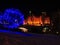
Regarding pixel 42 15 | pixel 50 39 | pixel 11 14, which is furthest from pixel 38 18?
pixel 50 39

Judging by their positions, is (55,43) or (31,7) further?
(31,7)

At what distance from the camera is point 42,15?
1.70 metres

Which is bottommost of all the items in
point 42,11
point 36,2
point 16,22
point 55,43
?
point 55,43

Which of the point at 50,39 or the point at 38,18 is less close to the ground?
the point at 38,18

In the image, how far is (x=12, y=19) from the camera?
153 cm

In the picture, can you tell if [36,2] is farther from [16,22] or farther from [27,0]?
[16,22]

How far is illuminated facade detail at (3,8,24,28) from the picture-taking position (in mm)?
1519

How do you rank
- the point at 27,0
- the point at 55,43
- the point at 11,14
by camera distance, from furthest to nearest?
the point at 27,0, the point at 11,14, the point at 55,43

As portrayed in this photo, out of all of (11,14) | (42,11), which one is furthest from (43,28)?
(11,14)

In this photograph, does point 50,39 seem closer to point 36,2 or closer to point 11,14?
point 11,14

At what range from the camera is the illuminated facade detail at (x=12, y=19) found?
1519 millimetres

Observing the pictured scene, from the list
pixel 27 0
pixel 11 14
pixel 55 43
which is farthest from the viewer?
pixel 27 0

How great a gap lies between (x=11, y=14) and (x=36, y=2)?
0.35 metres

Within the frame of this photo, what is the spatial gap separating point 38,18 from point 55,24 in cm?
21
